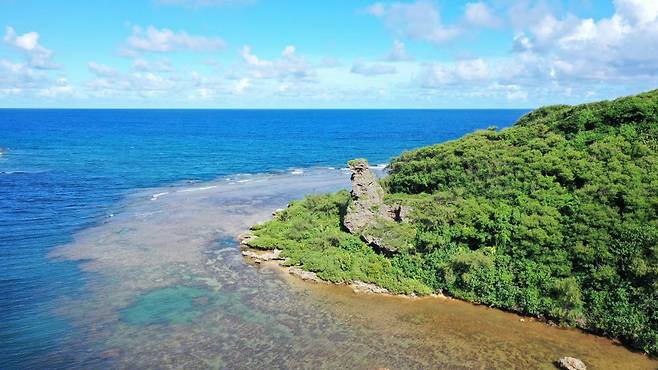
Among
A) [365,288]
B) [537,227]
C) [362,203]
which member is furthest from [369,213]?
[537,227]

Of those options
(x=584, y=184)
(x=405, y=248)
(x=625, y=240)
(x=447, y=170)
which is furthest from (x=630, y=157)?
(x=405, y=248)

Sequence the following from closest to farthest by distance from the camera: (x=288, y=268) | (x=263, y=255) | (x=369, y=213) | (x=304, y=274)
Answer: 1. (x=304, y=274)
2. (x=288, y=268)
3. (x=369, y=213)
4. (x=263, y=255)

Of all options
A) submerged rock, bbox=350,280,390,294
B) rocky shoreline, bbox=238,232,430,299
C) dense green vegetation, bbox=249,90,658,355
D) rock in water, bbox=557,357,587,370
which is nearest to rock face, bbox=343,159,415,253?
dense green vegetation, bbox=249,90,658,355

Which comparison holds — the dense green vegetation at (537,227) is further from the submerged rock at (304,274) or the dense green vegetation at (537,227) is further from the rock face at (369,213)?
the rock face at (369,213)

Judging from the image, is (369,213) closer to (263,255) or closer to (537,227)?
(263,255)

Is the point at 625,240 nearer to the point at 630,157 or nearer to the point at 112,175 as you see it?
the point at 630,157
